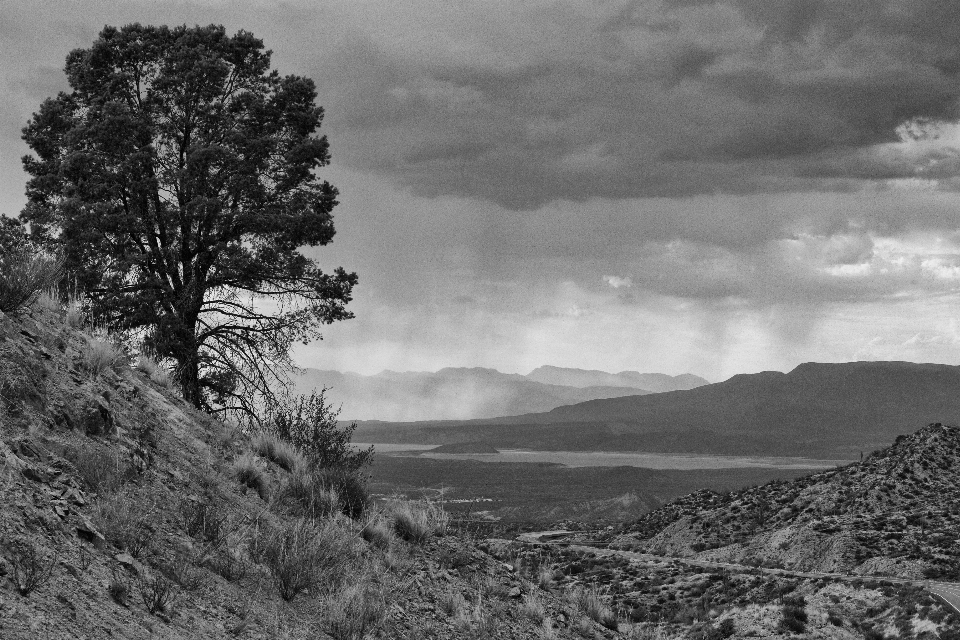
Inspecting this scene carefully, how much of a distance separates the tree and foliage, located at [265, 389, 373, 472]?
7648 millimetres

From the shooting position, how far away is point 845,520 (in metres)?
48.0

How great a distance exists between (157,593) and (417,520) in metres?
7.65

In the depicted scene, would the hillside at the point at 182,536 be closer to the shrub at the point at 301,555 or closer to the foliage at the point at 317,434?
the shrub at the point at 301,555

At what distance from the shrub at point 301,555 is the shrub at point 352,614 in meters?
0.49

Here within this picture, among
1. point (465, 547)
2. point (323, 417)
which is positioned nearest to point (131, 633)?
point (465, 547)

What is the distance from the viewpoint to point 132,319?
2650 cm

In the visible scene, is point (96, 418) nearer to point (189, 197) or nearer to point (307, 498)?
point (307, 498)

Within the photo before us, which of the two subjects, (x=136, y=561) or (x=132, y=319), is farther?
(x=132, y=319)

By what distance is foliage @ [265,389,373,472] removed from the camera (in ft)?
55.8

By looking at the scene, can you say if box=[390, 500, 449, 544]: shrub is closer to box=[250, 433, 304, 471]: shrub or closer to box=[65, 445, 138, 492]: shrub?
box=[250, 433, 304, 471]: shrub

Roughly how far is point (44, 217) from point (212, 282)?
638cm

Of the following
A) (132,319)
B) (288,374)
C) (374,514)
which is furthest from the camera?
(288,374)

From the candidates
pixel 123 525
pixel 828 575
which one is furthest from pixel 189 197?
pixel 828 575

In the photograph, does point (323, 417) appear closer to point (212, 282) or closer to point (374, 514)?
point (374, 514)
